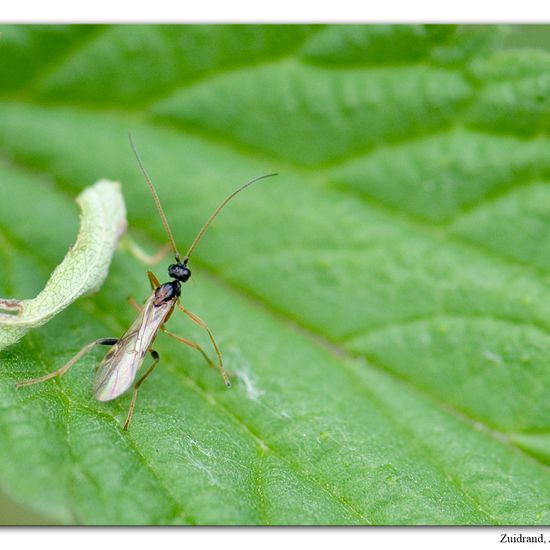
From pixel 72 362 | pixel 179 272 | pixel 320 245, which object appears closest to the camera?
pixel 72 362

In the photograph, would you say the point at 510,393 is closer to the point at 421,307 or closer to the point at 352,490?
the point at 421,307

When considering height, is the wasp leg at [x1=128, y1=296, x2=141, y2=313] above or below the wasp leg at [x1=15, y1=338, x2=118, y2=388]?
above

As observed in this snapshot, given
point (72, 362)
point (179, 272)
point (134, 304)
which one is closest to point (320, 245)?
point (179, 272)

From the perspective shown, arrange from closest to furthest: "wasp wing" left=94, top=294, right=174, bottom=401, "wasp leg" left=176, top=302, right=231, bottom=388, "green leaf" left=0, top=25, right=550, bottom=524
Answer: "wasp wing" left=94, top=294, right=174, bottom=401
"green leaf" left=0, top=25, right=550, bottom=524
"wasp leg" left=176, top=302, right=231, bottom=388

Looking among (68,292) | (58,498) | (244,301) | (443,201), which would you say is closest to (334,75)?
(443,201)

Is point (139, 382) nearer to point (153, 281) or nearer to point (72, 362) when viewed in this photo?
point (72, 362)

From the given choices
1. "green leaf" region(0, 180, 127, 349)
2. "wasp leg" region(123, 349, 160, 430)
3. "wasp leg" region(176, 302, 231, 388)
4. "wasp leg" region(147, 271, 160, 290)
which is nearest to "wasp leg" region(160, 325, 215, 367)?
"wasp leg" region(176, 302, 231, 388)

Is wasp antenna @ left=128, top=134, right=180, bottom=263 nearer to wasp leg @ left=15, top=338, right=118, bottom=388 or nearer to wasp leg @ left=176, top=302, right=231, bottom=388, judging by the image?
wasp leg @ left=176, top=302, right=231, bottom=388
